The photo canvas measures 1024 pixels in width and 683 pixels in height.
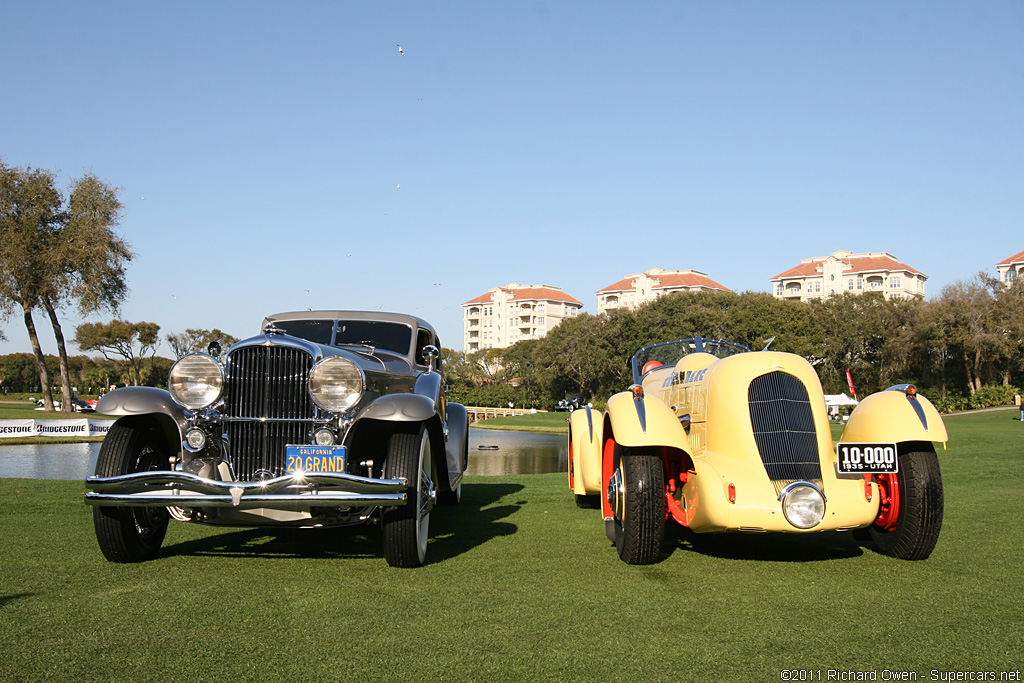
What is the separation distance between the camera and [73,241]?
3353cm

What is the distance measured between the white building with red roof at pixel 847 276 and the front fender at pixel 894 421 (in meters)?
106

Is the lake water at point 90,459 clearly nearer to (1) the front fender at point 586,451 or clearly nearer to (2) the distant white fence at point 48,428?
(2) the distant white fence at point 48,428

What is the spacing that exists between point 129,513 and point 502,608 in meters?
2.74

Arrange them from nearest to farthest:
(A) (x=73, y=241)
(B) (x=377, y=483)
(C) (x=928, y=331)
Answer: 1. (B) (x=377, y=483)
2. (A) (x=73, y=241)
3. (C) (x=928, y=331)

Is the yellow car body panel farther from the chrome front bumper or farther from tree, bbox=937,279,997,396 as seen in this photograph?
tree, bbox=937,279,997,396

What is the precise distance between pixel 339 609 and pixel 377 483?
762 mm

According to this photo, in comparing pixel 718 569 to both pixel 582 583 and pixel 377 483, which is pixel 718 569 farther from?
pixel 377 483

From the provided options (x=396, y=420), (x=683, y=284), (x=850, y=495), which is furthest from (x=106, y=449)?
(x=683, y=284)

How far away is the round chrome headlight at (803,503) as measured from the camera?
15.9 ft

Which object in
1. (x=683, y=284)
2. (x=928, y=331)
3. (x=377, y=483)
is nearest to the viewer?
(x=377, y=483)

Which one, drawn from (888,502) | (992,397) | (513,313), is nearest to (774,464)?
(888,502)

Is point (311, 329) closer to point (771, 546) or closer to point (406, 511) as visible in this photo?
point (406, 511)

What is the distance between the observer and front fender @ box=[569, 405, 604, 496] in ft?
24.7

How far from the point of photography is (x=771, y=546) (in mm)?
6145
